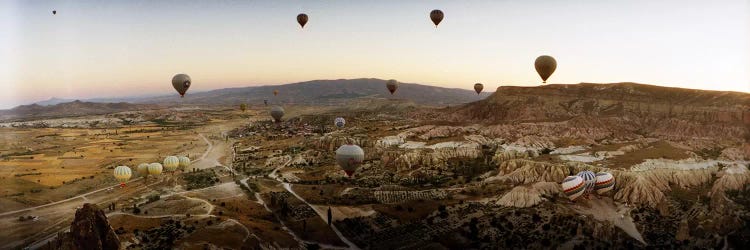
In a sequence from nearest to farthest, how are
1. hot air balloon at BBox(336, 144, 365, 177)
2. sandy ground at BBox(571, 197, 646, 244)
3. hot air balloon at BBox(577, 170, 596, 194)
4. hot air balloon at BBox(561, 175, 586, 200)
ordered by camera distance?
sandy ground at BBox(571, 197, 646, 244) → hot air balloon at BBox(561, 175, 586, 200) → hot air balloon at BBox(577, 170, 596, 194) → hot air balloon at BBox(336, 144, 365, 177)

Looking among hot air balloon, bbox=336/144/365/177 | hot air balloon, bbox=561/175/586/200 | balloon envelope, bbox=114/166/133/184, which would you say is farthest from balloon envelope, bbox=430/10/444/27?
balloon envelope, bbox=114/166/133/184

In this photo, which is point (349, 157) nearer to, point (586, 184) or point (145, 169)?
point (586, 184)

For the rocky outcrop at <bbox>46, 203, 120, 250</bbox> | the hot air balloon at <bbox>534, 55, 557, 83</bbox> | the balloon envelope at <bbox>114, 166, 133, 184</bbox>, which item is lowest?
the balloon envelope at <bbox>114, 166, 133, 184</bbox>

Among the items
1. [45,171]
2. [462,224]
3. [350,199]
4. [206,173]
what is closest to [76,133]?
[45,171]

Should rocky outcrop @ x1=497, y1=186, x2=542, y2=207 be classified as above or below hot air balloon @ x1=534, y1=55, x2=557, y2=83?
below

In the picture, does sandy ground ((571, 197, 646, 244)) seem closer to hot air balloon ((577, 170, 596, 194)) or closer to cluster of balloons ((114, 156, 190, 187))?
hot air balloon ((577, 170, 596, 194))

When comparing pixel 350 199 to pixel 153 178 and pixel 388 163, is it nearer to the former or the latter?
pixel 388 163

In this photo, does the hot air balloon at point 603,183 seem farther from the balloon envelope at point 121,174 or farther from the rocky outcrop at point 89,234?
the balloon envelope at point 121,174
